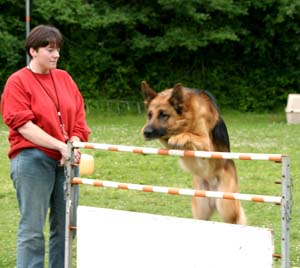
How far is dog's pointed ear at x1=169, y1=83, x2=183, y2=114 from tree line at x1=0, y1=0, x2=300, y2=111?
20.7 meters

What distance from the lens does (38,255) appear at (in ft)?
18.3

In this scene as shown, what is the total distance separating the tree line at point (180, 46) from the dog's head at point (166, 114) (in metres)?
20.7

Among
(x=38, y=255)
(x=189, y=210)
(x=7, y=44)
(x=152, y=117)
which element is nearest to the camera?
(x=38, y=255)

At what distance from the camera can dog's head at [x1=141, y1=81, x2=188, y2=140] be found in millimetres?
6164

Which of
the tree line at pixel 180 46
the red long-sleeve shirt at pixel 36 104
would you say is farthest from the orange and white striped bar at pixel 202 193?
the tree line at pixel 180 46

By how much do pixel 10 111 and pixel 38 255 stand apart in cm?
107

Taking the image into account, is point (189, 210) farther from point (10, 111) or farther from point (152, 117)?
point (10, 111)

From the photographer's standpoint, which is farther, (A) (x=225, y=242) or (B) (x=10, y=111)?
(B) (x=10, y=111)

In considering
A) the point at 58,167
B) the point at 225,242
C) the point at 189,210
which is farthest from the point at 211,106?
the point at 189,210

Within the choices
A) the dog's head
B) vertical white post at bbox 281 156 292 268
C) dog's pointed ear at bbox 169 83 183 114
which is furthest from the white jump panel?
dog's pointed ear at bbox 169 83 183 114

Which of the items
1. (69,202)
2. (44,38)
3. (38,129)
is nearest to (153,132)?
(69,202)

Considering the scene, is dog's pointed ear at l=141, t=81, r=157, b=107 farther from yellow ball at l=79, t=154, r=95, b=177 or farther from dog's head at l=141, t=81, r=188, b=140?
yellow ball at l=79, t=154, r=95, b=177

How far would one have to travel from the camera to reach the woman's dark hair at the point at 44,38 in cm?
531

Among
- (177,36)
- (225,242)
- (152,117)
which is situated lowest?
(225,242)
